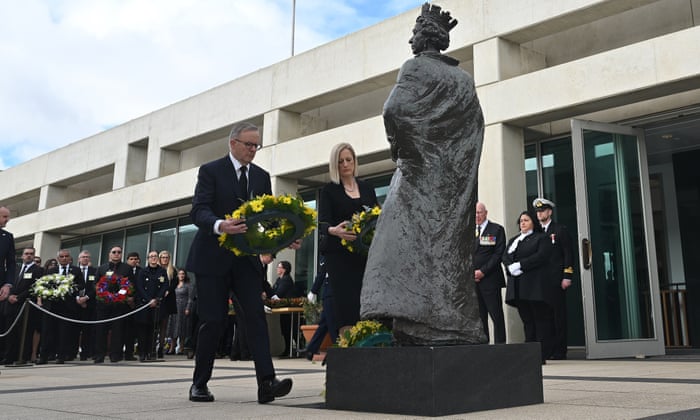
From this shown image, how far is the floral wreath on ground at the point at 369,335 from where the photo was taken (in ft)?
12.7

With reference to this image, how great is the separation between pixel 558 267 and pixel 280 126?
8.48 metres

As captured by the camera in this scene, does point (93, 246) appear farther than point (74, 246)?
No

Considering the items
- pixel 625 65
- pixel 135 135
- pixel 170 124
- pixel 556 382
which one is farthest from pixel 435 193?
pixel 135 135

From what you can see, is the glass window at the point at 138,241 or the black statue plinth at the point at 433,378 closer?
the black statue plinth at the point at 433,378

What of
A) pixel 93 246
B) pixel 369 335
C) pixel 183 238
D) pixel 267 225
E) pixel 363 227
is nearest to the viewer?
pixel 369 335

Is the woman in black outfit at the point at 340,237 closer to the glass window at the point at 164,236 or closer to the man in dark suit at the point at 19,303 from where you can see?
the man in dark suit at the point at 19,303

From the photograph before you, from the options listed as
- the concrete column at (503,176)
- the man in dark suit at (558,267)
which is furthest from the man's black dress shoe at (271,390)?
the concrete column at (503,176)

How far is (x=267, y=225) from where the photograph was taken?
424 cm

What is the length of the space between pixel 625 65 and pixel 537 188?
328 cm

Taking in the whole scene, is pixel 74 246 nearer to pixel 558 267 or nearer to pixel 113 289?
pixel 113 289

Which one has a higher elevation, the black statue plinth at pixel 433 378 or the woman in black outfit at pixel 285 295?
the woman in black outfit at pixel 285 295

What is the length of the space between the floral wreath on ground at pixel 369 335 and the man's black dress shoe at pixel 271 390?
0.52 metres

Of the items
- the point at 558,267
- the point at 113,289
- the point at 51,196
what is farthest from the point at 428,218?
the point at 51,196

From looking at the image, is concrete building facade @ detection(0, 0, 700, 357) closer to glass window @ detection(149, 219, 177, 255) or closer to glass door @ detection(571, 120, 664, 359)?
glass door @ detection(571, 120, 664, 359)
